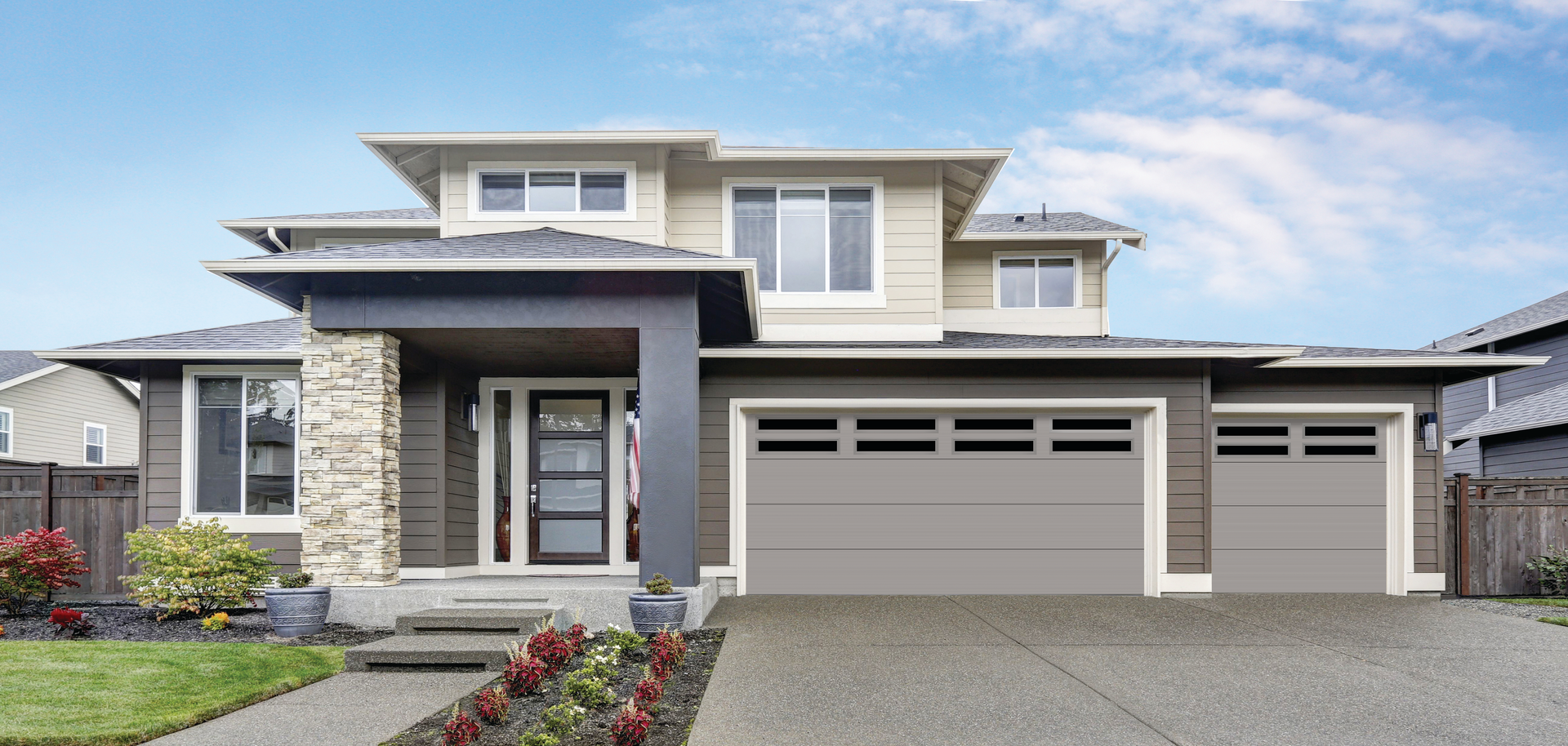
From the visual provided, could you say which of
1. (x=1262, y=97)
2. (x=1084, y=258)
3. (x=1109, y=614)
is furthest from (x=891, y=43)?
(x=1109, y=614)

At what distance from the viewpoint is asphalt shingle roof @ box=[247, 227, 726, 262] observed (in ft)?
24.6

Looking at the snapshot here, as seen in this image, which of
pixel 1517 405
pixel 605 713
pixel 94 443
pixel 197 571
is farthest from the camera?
pixel 94 443

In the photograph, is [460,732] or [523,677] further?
[523,677]

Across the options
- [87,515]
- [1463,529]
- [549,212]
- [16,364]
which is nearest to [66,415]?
[16,364]

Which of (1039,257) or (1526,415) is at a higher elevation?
(1039,257)

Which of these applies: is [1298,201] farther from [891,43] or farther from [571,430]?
[571,430]

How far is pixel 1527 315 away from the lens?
59.7 feet

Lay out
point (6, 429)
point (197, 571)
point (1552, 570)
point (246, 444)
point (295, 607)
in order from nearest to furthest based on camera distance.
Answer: point (295, 607) → point (197, 571) → point (246, 444) → point (1552, 570) → point (6, 429)

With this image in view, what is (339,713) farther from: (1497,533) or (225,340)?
(1497,533)

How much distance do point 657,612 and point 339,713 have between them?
2492 millimetres

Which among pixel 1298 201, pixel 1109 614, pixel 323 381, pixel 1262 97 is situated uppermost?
pixel 1262 97

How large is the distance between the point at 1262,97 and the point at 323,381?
1890cm

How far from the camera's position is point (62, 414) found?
1989 cm

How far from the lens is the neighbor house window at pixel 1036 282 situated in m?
13.6
